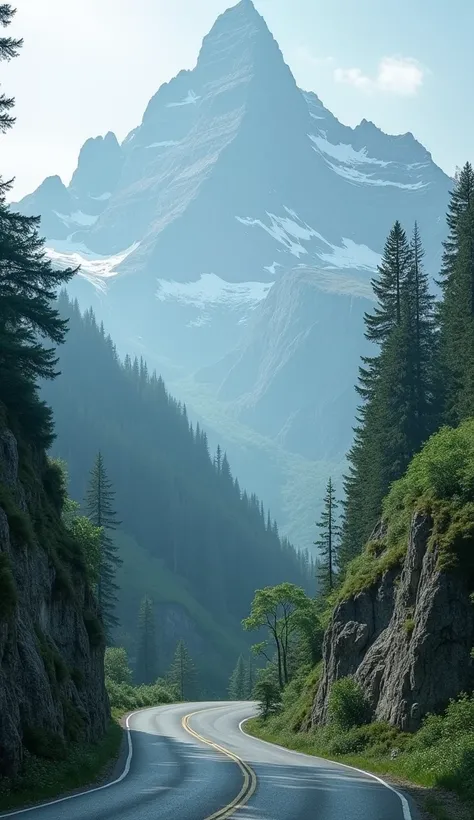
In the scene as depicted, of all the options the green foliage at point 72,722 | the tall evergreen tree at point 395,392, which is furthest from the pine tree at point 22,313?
the tall evergreen tree at point 395,392

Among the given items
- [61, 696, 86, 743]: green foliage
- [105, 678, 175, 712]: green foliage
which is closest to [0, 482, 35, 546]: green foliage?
[61, 696, 86, 743]: green foliage

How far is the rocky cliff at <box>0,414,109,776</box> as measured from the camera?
75.9 ft

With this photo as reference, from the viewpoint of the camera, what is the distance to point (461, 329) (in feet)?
189

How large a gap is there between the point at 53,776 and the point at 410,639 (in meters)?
13.9

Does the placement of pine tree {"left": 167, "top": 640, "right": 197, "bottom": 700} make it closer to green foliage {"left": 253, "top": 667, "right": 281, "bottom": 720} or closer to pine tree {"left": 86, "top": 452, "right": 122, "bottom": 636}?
pine tree {"left": 86, "top": 452, "right": 122, "bottom": 636}

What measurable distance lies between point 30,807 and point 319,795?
6.89 metres

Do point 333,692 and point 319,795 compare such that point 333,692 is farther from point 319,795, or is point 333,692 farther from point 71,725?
point 319,795

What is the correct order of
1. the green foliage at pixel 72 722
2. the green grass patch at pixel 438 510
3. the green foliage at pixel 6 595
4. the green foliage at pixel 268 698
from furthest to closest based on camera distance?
1. the green foliage at pixel 268 698
2. the green grass patch at pixel 438 510
3. the green foliage at pixel 72 722
4. the green foliage at pixel 6 595

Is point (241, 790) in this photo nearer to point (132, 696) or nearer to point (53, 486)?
point (53, 486)

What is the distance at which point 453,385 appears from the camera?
5775 cm

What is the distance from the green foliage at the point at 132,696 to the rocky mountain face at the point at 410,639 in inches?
1481

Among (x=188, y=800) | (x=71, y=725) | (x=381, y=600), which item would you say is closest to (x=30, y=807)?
(x=188, y=800)

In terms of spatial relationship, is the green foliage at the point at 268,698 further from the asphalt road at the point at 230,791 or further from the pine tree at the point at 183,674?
the pine tree at the point at 183,674

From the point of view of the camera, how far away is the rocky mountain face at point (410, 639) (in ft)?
97.3
